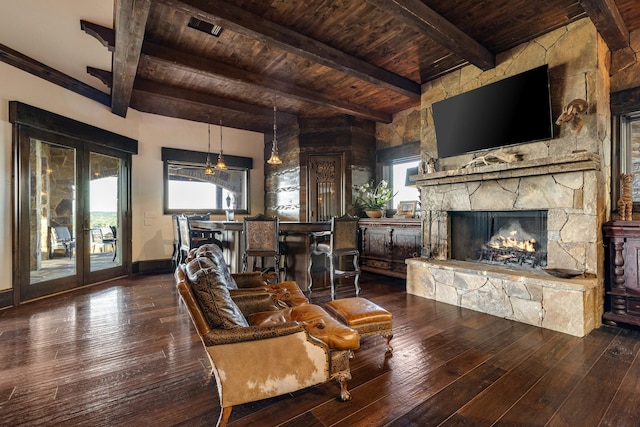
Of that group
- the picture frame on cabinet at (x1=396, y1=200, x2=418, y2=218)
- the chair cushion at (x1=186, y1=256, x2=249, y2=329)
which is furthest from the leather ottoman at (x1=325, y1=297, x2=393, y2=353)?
the picture frame on cabinet at (x1=396, y1=200, x2=418, y2=218)

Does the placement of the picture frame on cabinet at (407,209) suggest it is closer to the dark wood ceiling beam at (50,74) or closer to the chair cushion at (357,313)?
the chair cushion at (357,313)

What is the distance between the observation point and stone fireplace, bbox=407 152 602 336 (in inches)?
123

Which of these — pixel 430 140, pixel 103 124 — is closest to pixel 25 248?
pixel 103 124

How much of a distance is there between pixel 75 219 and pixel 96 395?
4025 mm

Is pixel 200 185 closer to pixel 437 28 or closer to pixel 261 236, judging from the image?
pixel 261 236

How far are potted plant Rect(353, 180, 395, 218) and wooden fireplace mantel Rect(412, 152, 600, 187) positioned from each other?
5.47ft

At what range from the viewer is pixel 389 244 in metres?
5.59

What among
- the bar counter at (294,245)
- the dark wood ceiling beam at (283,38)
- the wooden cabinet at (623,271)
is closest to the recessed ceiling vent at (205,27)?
the dark wood ceiling beam at (283,38)

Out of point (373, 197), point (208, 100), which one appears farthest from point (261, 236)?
point (208, 100)

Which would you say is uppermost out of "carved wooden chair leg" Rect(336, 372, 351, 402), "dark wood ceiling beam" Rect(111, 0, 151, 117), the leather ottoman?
"dark wood ceiling beam" Rect(111, 0, 151, 117)

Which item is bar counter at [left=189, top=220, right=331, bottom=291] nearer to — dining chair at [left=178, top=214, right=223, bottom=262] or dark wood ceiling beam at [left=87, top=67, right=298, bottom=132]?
dining chair at [left=178, top=214, right=223, bottom=262]

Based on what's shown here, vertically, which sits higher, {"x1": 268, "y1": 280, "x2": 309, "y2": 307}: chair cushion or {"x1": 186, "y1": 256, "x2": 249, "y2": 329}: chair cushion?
{"x1": 186, "y1": 256, "x2": 249, "y2": 329}: chair cushion

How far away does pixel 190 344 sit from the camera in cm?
280

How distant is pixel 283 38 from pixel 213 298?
9.75 ft
